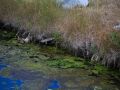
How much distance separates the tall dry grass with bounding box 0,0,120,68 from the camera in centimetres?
640

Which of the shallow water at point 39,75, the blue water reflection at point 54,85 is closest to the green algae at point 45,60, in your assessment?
the shallow water at point 39,75

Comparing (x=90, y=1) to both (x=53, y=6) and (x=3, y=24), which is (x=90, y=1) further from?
(x=3, y=24)

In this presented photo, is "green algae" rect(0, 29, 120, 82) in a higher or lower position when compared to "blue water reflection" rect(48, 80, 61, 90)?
higher

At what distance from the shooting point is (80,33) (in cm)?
704

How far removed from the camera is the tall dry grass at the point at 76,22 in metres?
6.40

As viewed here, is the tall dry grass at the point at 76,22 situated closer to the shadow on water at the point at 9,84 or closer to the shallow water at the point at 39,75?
the shallow water at the point at 39,75

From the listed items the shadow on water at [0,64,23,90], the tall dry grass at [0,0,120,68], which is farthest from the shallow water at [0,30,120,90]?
the tall dry grass at [0,0,120,68]

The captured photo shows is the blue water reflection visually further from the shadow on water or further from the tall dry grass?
the tall dry grass

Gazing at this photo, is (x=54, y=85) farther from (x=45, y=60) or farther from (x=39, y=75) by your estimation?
(x=45, y=60)

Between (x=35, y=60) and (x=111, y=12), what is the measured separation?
195 centimetres

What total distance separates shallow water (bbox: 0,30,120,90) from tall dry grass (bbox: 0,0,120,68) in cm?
48

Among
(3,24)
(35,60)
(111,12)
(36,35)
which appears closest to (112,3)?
(111,12)

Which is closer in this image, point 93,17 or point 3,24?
point 93,17

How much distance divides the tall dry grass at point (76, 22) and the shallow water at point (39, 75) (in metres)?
0.48
